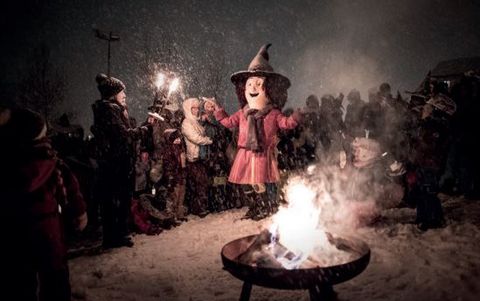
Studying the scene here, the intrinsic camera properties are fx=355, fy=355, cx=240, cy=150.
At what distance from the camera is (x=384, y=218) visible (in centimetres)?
664

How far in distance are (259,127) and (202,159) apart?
1841 mm

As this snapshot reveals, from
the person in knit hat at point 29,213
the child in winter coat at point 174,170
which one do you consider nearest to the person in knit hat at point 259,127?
the child in winter coat at point 174,170

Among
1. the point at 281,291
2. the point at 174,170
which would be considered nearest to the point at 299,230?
the point at 281,291

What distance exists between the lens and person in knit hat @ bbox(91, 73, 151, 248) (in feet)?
17.8

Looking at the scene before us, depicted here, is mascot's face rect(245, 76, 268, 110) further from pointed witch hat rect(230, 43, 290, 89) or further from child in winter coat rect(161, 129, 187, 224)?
child in winter coat rect(161, 129, 187, 224)

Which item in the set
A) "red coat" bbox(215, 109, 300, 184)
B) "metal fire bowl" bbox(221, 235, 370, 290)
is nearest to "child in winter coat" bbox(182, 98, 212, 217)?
"red coat" bbox(215, 109, 300, 184)

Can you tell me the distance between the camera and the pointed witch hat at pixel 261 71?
263 inches

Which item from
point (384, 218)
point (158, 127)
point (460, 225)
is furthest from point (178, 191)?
point (460, 225)

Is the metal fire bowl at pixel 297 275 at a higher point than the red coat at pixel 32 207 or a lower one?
lower

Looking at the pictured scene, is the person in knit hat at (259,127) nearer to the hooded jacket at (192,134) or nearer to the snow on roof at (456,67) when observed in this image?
the hooded jacket at (192,134)

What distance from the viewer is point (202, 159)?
801cm

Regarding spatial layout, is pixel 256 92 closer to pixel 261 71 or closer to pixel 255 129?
pixel 261 71

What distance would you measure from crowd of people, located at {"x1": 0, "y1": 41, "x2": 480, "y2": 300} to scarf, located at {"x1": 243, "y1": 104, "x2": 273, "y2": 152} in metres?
0.02

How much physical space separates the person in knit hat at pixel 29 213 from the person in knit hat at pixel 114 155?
2.36 meters
